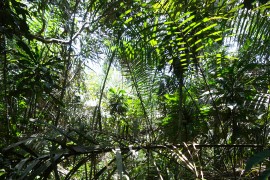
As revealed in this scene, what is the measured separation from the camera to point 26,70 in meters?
3.03

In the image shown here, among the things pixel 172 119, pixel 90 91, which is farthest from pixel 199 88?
pixel 90 91

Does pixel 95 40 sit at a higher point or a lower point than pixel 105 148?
higher

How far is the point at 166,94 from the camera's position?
3.19 metres

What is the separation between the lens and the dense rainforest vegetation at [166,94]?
1.36 m

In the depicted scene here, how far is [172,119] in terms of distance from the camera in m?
3.09

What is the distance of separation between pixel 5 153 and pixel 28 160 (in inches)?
4.3

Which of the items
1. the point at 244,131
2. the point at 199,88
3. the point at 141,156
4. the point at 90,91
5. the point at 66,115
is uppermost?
the point at 90,91

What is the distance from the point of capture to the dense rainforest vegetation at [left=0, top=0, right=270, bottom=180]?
53.7 inches

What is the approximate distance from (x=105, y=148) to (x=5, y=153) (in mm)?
430

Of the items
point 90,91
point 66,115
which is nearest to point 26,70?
point 66,115

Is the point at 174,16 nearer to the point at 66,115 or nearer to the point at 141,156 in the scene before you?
the point at 141,156

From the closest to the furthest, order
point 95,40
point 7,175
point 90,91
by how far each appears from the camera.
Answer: point 7,175 < point 95,40 < point 90,91

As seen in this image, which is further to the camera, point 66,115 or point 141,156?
point 66,115

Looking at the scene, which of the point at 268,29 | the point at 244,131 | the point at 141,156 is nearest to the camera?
the point at 268,29
